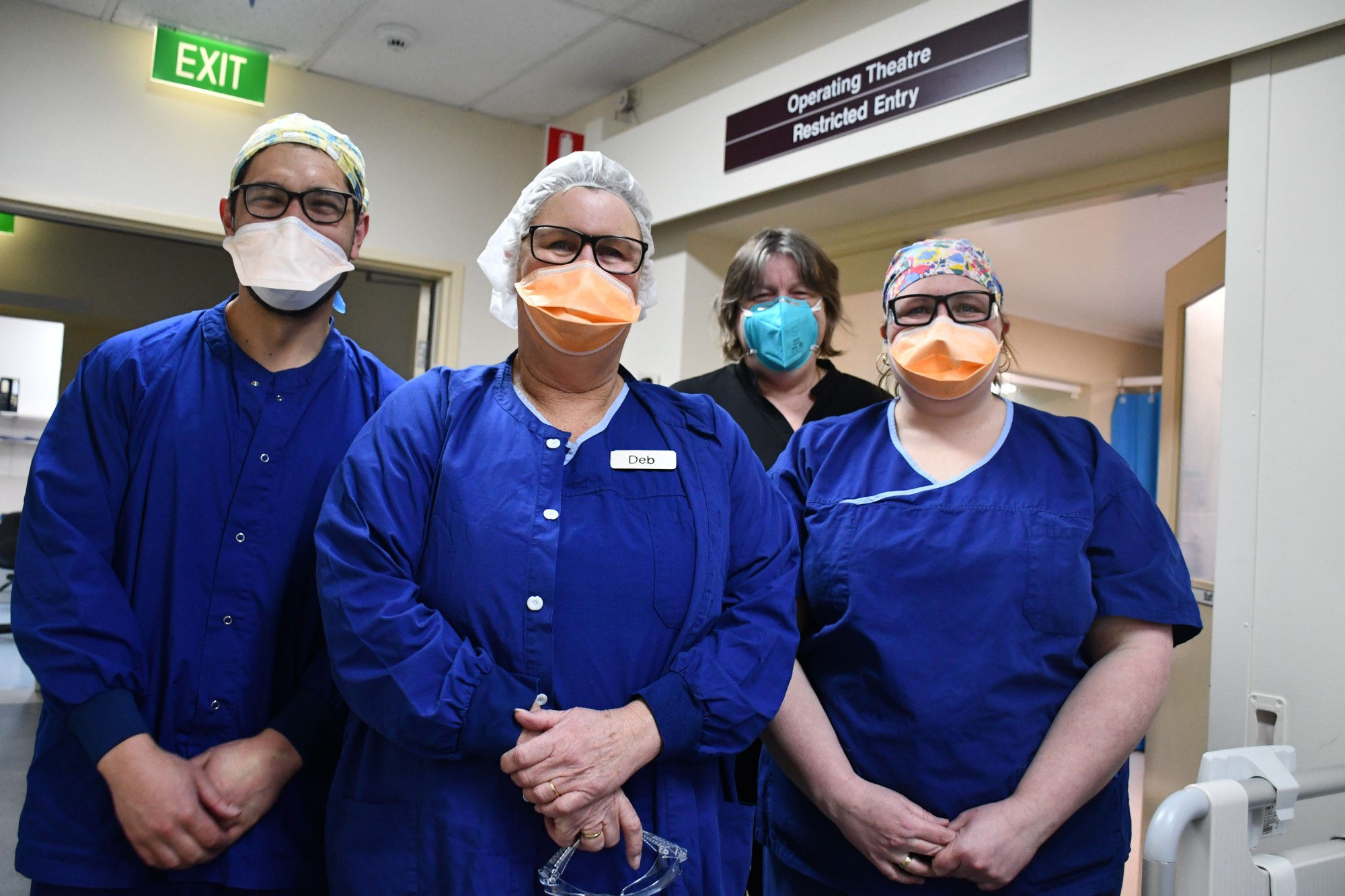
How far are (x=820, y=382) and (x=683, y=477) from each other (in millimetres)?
994

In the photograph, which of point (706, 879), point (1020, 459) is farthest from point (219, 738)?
point (1020, 459)

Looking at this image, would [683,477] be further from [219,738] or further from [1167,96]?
[1167,96]

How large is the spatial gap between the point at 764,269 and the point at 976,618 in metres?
1.00

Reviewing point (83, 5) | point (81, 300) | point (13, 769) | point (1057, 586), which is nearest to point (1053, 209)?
point (1057, 586)

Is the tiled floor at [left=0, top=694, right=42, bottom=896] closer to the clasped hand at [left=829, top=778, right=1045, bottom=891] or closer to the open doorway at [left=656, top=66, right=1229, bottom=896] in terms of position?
the clasped hand at [left=829, top=778, right=1045, bottom=891]

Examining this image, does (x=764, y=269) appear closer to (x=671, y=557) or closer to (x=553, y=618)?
(x=671, y=557)

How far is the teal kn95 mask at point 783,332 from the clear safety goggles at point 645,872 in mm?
1159

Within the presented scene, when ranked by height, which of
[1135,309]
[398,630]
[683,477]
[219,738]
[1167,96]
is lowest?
[219,738]

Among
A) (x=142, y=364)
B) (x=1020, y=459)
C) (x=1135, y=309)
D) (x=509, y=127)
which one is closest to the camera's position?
(x=142, y=364)

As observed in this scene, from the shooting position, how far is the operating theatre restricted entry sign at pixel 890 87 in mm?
2518

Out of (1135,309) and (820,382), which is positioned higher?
(1135,309)

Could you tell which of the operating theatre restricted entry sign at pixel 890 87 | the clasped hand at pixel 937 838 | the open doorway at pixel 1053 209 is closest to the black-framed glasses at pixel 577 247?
the open doorway at pixel 1053 209

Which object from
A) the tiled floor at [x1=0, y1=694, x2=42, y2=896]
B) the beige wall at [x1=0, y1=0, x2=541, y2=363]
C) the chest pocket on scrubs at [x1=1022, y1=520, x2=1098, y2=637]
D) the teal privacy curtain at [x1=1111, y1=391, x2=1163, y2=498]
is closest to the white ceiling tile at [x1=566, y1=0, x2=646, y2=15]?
the beige wall at [x1=0, y1=0, x2=541, y2=363]

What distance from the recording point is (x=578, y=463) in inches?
49.8
